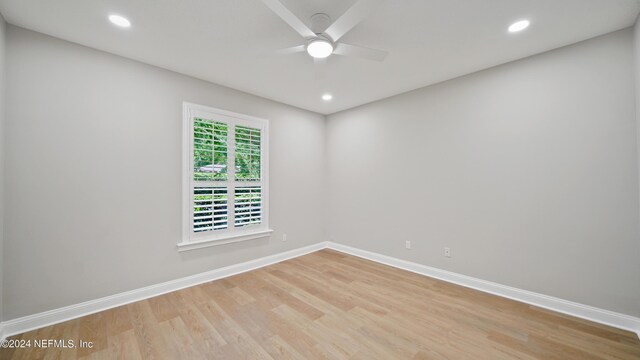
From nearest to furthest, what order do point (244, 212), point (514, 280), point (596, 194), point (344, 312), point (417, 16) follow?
point (417, 16)
point (596, 194)
point (344, 312)
point (514, 280)
point (244, 212)

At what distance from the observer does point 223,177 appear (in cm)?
338

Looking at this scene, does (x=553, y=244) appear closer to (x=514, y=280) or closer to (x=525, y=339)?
(x=514, y=280)

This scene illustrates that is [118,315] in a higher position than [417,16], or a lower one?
lower

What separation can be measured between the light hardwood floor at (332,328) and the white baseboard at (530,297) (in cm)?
10

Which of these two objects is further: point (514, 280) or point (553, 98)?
point (514, 280)

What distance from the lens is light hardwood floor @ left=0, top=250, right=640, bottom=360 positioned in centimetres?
191

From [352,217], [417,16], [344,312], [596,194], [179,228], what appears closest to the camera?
[417,16]

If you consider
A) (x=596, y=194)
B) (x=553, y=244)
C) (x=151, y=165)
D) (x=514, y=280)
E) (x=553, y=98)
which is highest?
(x=553, y=98)

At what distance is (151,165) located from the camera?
2854 millimetres

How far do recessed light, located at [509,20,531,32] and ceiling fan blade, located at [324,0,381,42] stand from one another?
149cm

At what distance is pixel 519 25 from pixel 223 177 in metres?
3.53

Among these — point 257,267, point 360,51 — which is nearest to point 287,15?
point 360,51

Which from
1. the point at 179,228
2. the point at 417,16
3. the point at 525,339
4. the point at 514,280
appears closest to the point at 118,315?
the point at 179,228

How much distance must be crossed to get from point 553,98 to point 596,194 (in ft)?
3.32
